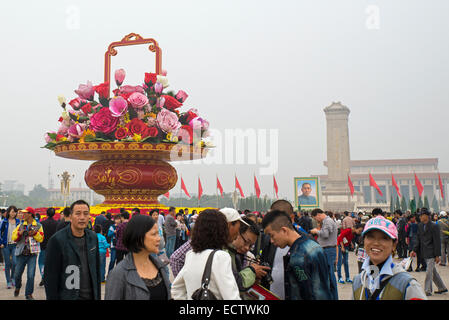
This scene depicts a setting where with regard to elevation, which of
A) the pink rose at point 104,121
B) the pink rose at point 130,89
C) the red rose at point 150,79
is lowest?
the pink rose at point 104,121

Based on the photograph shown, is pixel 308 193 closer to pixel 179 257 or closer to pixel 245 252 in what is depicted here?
pixel 245 252

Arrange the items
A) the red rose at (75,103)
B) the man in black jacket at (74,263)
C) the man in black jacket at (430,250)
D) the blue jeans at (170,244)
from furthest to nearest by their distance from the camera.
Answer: the red rose at (75,103) → the blue jeans at (170,244) → the man in black jacket at (430,250) → the man in black jacket at (74,263)

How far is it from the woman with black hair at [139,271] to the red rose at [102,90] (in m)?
14.6

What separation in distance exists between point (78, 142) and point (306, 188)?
752 inches

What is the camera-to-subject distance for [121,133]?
51.5 feet

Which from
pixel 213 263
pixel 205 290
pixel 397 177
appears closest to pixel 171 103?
pixel 213 263

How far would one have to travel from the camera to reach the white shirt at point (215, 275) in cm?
287

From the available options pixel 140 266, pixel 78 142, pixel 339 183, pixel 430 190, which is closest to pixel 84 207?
pixel 140 266

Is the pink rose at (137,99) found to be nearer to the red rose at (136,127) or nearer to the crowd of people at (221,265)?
the red rose at (136,127)

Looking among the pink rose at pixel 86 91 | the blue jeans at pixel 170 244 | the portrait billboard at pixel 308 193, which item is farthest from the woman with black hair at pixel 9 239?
the portrait billboard at pixel 308 193

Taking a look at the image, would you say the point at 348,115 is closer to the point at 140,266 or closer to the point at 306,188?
the point at 306,188

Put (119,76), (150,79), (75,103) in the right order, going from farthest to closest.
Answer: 1. (119,76)
2. (150,79)
3. (75,103)

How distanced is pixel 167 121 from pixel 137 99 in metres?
1.38

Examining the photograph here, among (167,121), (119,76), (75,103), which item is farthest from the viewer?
(119,76)
